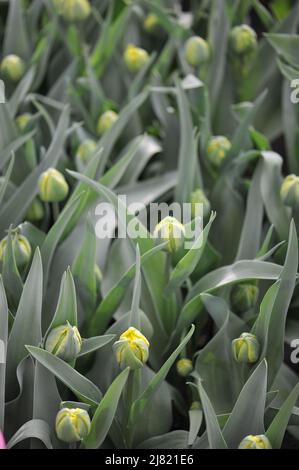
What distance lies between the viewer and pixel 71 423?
22.5 inches

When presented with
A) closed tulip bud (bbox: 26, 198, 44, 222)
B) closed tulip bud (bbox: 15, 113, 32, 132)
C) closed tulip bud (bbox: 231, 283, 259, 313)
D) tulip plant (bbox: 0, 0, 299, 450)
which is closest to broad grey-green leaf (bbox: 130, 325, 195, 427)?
tulip plant (bbox: 0, 0, 299, 450)

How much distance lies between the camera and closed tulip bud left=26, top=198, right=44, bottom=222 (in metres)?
0.79

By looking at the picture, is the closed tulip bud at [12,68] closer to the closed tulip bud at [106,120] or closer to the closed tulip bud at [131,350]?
the closed tulip bud at [106,120]

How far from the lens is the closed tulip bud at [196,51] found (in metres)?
0.89

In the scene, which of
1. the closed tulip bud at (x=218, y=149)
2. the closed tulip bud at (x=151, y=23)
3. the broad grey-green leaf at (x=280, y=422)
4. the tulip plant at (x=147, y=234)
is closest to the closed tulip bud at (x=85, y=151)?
the tulip plant at (x=147, y=234)

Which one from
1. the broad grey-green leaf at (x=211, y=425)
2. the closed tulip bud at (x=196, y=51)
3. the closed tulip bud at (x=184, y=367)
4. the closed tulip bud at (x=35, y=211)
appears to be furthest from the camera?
the closed tulip bud at (x=196, y=51)

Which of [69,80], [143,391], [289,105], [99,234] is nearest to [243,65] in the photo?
[289,105]

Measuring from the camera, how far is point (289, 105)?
2.98 feet

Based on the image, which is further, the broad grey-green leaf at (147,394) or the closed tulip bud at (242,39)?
the closed tulip bud at (242,39)

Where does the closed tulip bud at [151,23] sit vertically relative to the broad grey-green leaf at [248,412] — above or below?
above

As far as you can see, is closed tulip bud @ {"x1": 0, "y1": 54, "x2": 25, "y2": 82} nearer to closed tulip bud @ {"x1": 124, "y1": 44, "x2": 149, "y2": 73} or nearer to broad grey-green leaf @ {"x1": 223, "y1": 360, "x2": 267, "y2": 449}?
closed tulip bud @ {"x1": 124, "y1": 44, "x2": 149, "y2": 73}

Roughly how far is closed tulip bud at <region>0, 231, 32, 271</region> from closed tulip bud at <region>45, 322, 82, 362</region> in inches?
4.0
